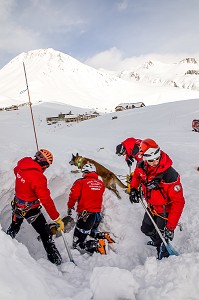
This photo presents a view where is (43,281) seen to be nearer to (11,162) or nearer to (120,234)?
(120,234)

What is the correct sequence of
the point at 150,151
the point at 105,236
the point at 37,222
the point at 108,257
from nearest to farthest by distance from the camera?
1. the point at 150,151
2. the point at 37,222
3. the point at 108,257
4. the point at 105,236

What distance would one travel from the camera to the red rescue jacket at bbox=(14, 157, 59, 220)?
484 cm

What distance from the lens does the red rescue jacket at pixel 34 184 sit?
4840 millimetres

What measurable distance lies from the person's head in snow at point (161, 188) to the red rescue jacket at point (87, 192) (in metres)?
1.10

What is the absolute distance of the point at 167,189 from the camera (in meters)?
4.61

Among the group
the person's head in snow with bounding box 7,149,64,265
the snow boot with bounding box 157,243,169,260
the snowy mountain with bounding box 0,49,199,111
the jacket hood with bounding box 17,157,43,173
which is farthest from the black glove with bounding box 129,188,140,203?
the snowy mountain with bounding box 0,49,199,111

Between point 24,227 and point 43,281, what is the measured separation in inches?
136

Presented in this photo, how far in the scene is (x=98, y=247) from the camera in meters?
5.55

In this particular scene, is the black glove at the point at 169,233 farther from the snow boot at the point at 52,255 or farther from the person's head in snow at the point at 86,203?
the snow boot at the point at 52,255

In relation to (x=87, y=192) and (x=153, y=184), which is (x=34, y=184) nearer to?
(x=87, y=192)

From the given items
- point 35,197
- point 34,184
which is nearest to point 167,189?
point 34,184

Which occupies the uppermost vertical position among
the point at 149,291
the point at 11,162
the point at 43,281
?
the point at 11,162

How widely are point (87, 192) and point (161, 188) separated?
5.56ft

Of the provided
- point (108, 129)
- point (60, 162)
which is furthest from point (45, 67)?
point (60, 162)
